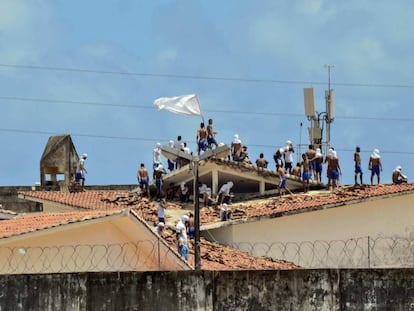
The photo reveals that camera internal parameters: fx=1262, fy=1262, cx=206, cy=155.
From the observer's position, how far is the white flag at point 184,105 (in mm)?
23281

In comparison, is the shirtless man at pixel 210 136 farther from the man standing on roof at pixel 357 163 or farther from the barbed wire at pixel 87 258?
the barbed wire at pixel 87 258

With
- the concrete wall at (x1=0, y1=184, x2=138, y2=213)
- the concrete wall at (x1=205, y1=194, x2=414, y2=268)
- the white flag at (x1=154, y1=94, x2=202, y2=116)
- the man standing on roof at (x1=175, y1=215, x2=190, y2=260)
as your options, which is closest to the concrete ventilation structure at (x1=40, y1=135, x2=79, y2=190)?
the concrete wall at (x1=0, y1=184, x2=138, y2=213)

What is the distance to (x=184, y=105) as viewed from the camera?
23406 millimetres

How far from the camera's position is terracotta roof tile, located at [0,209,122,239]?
24609mm

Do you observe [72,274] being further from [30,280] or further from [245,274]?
[245,274]

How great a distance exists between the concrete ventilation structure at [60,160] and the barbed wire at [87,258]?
2280 cm

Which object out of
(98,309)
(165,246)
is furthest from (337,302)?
(165,246)

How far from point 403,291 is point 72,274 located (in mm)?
5106

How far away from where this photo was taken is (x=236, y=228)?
119 ft

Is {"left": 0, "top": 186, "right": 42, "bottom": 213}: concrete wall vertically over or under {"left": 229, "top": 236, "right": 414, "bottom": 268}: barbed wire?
over

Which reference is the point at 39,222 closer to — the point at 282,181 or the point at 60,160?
the point at 282,181

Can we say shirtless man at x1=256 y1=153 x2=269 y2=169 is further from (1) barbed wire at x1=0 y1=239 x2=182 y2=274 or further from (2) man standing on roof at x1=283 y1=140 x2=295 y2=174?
(1) barbed wire at x1=0 y1=239 x2=182 y2=274

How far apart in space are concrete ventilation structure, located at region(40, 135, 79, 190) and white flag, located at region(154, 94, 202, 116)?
24652mm

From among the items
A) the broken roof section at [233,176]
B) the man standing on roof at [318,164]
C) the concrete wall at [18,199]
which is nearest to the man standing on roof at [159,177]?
the broken roof section at [233,176]
